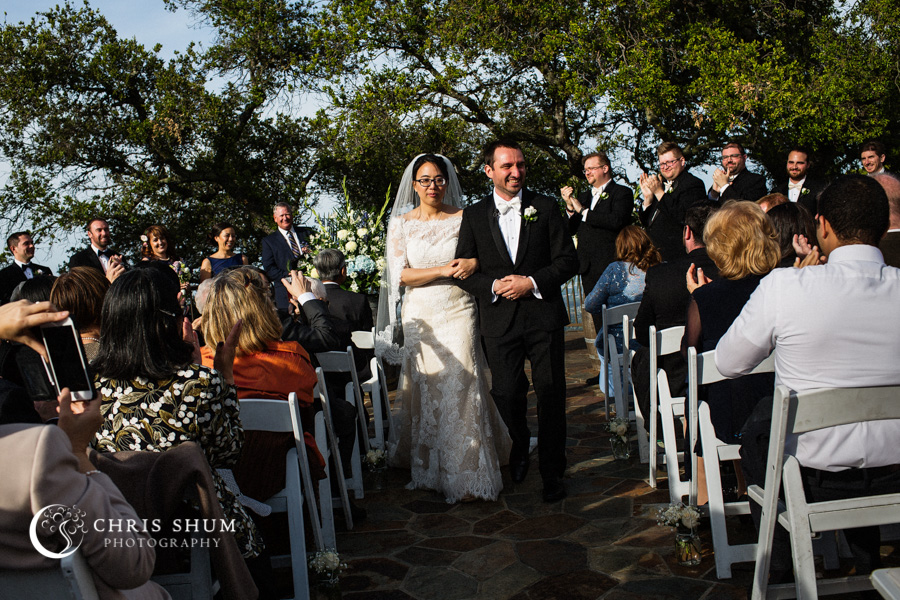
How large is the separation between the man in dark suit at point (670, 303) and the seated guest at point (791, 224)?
0.39 m

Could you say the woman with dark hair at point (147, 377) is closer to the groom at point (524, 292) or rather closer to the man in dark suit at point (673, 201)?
the groom at point (524, 292)

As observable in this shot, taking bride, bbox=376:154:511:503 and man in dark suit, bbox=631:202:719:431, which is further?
bride, bbox=376:154:511:503

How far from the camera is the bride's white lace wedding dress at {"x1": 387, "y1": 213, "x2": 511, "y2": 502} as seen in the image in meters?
4.82

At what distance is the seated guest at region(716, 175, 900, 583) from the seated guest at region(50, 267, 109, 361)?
106 inches

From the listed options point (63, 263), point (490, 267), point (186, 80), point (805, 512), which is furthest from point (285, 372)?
point (186, 80)

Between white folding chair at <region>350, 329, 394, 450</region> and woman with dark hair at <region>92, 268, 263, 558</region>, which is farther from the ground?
woman with dark hair at <region>92, 268, 263, 558</region>

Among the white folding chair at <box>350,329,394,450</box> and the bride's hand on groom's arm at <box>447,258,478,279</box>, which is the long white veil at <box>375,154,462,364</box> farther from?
the bride's hand on groom's arm at <box>447,258,478,279</box>

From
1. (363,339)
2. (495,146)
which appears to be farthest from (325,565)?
(495,146)

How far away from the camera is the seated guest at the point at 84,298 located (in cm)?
315

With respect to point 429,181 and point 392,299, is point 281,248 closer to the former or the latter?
point 392,299

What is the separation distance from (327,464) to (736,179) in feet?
17.4

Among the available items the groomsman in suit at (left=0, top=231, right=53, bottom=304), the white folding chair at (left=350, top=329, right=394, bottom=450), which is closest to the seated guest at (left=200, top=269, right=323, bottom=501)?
the white folding chair at (left=350, top=329, right=394, bottom=450)

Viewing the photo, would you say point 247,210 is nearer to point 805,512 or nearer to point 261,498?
point 261,498

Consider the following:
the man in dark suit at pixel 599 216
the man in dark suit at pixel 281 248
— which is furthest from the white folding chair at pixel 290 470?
the man in dark suit at pixel 281 248
